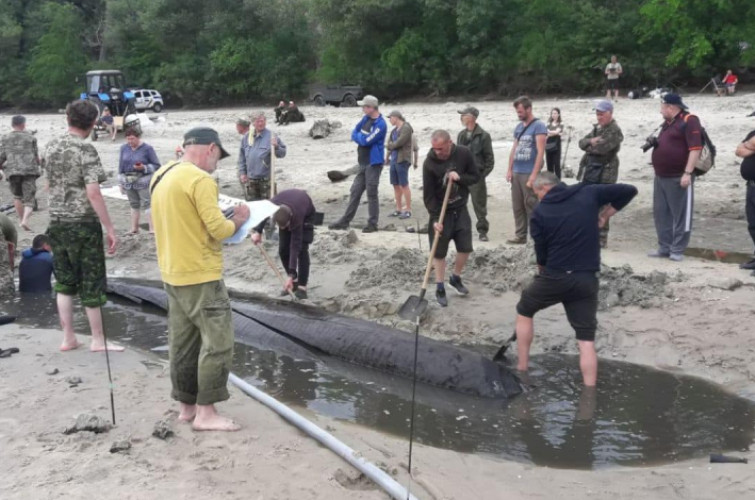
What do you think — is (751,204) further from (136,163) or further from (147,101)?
(147,101)

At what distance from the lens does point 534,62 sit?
34875 mm

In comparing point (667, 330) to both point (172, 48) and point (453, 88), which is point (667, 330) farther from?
point (172, 48)

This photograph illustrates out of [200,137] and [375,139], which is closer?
[200,137]

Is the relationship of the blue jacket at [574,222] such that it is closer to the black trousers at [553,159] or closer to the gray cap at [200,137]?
the gray cap at [200,137]

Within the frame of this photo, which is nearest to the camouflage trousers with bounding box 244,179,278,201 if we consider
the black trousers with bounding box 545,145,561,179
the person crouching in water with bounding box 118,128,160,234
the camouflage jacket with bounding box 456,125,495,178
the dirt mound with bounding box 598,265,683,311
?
the person crouching in water with bounding box 118,128,160,234

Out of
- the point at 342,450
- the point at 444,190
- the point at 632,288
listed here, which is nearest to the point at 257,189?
the point at 444,190

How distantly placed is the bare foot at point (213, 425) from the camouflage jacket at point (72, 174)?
2115mm

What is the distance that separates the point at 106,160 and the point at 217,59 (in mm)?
26057

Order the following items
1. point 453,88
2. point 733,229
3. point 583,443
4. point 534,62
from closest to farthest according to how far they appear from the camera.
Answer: point 583,443 → point 733,229 → point 534,62 → point 453,88

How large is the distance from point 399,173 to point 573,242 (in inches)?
245

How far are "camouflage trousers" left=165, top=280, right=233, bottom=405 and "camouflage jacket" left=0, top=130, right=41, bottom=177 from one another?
9008 mm

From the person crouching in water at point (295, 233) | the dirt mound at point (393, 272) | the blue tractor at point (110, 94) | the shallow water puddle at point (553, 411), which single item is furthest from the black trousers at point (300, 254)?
the blue tractor at point (110, 94)

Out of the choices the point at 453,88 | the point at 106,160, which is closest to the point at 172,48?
the point at 453,88

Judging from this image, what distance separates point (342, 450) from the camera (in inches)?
170
